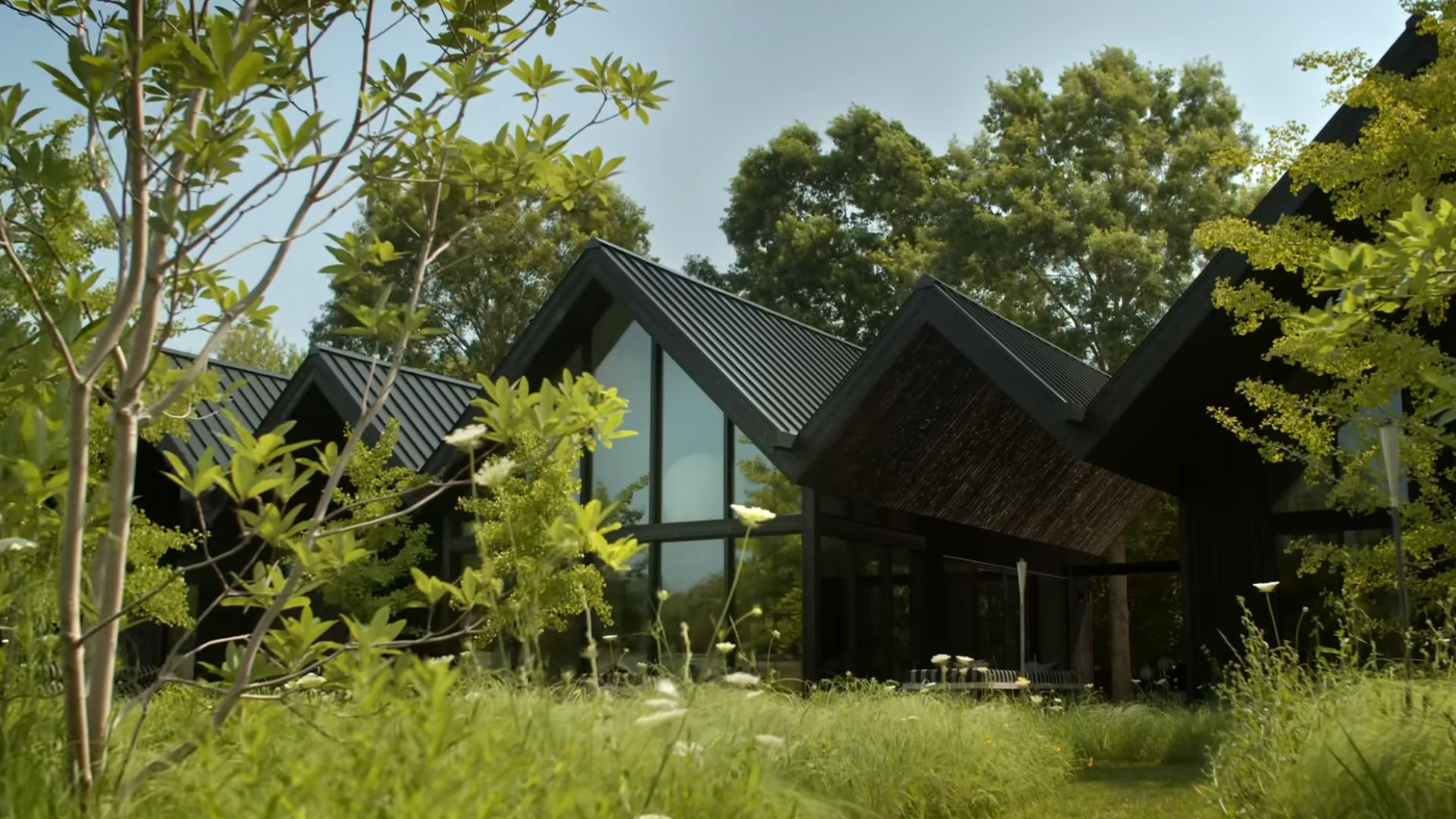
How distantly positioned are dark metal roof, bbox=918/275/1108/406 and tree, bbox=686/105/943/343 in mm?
15694

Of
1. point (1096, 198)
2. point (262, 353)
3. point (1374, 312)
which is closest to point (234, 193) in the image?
point (1374, 312)

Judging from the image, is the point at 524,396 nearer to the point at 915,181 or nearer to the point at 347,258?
the point at 347,258

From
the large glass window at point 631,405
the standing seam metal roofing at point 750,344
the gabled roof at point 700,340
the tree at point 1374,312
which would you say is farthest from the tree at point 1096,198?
the tree at point 1374,312

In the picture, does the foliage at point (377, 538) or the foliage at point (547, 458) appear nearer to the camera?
the foliage at point (547, 458)

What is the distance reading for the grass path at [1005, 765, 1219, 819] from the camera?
7.50m

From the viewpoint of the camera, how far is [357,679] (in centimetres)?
284

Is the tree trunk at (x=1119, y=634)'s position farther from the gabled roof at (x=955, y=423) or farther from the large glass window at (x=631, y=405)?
the large glass window at (x=631, y=405)

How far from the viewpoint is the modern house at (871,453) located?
41.0 ft

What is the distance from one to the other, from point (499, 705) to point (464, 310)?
1208 inches

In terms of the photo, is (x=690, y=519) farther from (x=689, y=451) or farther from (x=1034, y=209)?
(x=1034, y=209)

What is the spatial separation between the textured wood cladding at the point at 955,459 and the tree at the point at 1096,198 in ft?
35.0

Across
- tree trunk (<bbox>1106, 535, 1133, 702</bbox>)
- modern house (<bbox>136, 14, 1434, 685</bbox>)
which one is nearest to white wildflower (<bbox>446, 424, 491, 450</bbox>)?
modern house (<bbox>136, 14, 1434, 685</bbox>)

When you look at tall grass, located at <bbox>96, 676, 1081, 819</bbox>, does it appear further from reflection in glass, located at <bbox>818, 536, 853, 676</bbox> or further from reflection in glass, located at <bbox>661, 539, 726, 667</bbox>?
reflection in glass, located at <bbox>661, 539, 726, 667</bbox>

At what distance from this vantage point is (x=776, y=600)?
1404 centimetres
